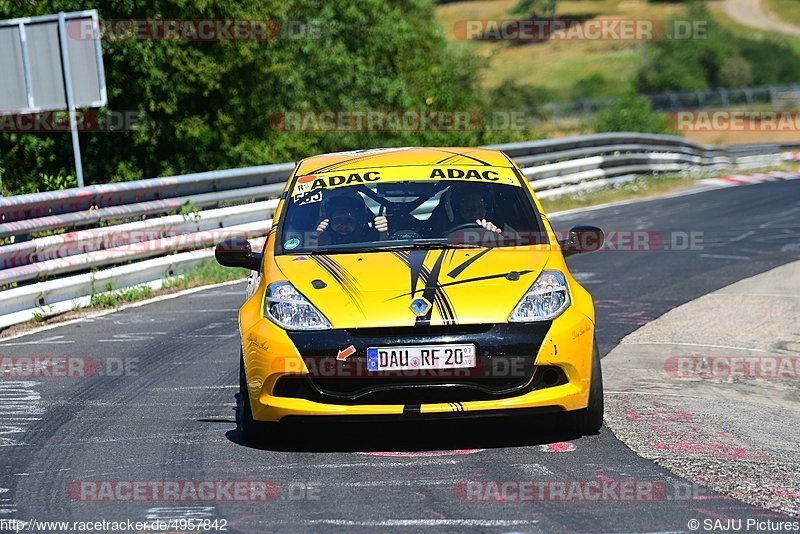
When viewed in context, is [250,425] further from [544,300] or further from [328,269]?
[544,300]

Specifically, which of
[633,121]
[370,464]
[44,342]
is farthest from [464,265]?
[633,121]

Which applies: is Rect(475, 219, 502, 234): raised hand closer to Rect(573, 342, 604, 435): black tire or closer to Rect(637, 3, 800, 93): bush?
Rect(573, 342, 604, 435): black tire

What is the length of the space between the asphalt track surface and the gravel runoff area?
220mm

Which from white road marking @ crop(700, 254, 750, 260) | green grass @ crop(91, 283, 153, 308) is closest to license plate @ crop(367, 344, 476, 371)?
green grass @ crop(91, 283, 153, 308)

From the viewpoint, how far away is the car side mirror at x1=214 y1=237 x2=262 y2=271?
7.49m

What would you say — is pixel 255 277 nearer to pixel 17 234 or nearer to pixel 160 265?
pixel 17 234

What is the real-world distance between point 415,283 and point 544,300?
670 mm

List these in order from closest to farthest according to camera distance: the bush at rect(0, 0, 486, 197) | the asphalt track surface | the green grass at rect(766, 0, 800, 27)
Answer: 1. the asphalt track surface
2. the bush at rect(0, 0, 486, 197)
3. the green grass at rect(766, 0, 800, 27)

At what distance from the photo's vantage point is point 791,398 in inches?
A: 314

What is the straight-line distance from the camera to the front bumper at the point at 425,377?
6285 millimetres

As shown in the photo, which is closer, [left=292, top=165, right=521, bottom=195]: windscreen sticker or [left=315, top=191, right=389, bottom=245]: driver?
[left=315, top=191, right=389, bottom=245]: driver

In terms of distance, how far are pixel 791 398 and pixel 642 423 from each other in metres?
1.51

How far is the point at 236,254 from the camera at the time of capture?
752 cm

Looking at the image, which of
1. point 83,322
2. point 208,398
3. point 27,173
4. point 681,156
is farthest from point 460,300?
point 681,156
